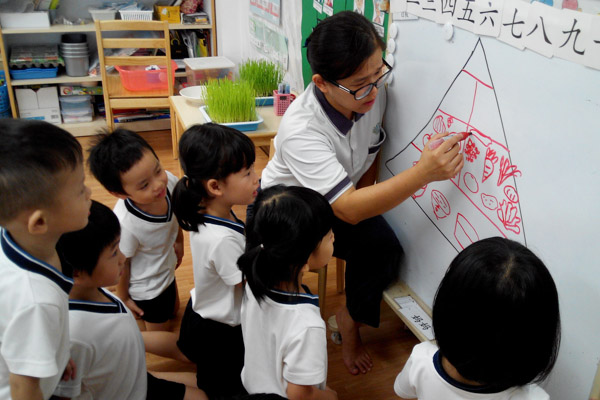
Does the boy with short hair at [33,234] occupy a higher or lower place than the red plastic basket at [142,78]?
higher

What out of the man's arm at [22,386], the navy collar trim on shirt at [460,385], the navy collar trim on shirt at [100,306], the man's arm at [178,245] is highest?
the navy collar trim on shirt at [460,385]

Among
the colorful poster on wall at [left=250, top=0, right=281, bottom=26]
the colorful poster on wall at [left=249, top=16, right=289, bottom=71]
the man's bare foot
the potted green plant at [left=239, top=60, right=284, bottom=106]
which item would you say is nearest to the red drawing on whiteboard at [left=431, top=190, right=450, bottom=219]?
the man's bare foot

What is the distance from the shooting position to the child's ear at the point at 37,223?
910 mm

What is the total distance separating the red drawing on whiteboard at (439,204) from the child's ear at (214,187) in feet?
1.90

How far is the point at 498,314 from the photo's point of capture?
2.74 feet

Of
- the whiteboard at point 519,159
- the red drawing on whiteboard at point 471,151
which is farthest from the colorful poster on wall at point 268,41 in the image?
the red drawing on whiteboard at point 471,151

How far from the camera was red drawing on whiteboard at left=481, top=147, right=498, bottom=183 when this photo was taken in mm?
1171

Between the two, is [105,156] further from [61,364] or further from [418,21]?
[418,21]

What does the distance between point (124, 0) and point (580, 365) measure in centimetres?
364

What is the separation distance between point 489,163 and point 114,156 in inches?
40.9

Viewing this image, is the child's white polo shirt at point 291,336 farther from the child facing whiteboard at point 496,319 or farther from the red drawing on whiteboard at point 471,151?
the red drawing on whiteboard at point 471,151

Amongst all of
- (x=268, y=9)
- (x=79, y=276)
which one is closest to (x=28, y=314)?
(x=79, y=276)

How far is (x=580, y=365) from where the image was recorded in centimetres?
106

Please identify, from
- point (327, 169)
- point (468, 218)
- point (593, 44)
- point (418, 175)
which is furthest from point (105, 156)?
point (593, 44)
